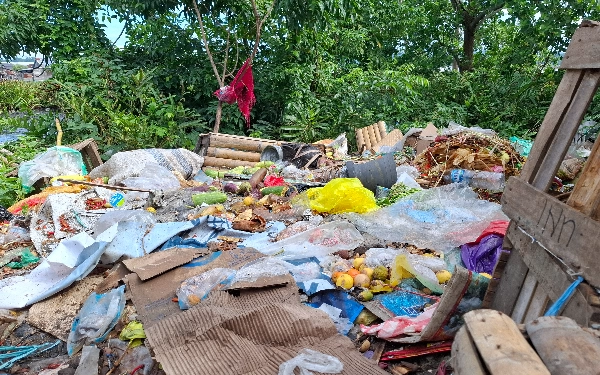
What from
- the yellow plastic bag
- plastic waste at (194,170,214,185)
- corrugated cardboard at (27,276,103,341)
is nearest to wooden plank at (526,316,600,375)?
corrugated cardboard at (27,276,103,341)

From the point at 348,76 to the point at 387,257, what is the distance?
7.55m

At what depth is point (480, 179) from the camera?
510cm

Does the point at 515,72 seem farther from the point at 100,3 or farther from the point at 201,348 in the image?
the point at 201,348

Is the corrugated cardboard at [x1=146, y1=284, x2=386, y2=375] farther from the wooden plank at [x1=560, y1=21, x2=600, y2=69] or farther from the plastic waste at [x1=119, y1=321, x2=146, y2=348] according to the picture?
the wooden plank at [x1=560, y1=21, x2=600, y2=69]

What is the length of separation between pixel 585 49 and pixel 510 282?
0.97 m

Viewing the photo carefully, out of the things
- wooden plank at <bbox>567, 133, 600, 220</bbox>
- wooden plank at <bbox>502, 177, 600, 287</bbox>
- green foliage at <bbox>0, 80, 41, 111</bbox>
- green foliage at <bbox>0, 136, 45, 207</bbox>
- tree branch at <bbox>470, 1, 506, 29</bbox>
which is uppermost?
tree branch at <bbox>470, 1, 506, 29</bbox>

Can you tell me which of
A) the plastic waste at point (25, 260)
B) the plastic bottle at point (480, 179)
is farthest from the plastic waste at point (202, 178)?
the plastic bottle at point (480, 179)

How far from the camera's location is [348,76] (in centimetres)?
1002

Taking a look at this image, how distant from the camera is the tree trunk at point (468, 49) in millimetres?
11838

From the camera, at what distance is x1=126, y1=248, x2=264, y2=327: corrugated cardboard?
2658mm

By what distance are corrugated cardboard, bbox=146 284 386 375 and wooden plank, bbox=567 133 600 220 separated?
109cm

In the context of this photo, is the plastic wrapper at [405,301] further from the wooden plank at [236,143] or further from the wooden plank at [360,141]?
the wooden plank at [360,141]

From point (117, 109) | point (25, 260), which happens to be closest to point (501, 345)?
point (25, 260)

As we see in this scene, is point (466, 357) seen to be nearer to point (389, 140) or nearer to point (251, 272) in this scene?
point (251, 272)
